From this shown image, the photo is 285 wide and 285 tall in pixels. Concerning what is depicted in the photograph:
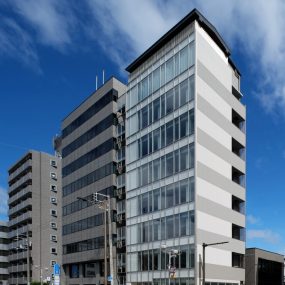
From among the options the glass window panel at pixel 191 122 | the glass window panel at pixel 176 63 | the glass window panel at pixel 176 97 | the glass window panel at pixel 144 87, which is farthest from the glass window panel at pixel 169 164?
the glass window panel at pixel 144 87

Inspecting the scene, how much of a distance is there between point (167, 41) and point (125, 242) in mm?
26765

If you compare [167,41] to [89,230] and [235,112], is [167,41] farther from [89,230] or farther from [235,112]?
[89,230]

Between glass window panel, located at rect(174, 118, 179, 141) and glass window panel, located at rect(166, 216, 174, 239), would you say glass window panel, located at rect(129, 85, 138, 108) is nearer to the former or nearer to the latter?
glass window panel, located at rect(174, 118, 179, 141)

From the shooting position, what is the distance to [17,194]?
12331 centimetres

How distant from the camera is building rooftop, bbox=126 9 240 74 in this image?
178 feet

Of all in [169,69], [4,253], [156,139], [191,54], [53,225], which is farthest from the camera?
[4,253]

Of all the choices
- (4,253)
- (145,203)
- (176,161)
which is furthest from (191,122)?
(4,253)

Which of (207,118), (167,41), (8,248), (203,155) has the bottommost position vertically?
(8,248)

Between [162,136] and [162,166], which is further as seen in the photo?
[162,136]

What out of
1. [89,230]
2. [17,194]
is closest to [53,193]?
[17,194]

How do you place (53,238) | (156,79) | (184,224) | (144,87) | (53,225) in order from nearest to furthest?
(184,224), (156,79), (144,87), (53,238), (53,225)

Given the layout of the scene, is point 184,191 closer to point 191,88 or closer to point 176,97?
point 176,97

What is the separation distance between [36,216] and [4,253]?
25232mm

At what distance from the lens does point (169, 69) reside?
56375mm
